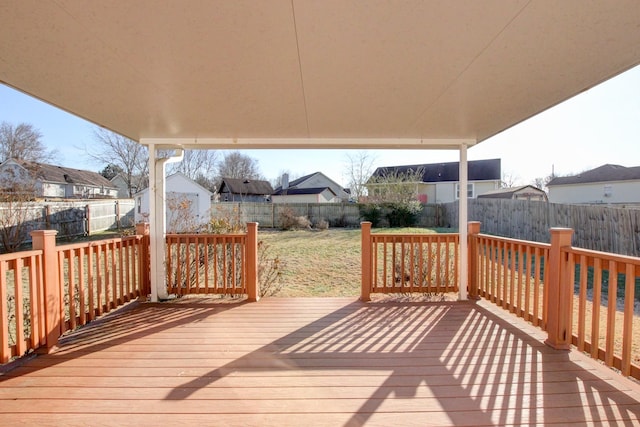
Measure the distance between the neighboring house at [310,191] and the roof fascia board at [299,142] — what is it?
24.2 meters

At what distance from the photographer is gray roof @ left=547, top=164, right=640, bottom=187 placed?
55.0 feet

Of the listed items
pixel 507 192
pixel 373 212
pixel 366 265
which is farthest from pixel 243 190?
pixel 366 265

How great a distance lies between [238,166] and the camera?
32.4 metres

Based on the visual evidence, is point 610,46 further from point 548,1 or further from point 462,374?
point 462,374

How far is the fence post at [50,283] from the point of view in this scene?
262 cm

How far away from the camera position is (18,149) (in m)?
22.0

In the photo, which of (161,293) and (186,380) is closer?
(186,380)

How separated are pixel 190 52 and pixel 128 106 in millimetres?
1373

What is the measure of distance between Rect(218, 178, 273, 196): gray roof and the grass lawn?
16.4 meters

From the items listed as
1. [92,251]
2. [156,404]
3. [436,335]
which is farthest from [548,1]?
[92,251]

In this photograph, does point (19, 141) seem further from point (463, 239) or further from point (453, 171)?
point (453, 171)

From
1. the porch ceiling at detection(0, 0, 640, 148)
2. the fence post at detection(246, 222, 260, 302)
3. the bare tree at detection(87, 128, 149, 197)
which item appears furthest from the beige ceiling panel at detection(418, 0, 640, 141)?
the bare tree at detection(87, 128, 149, 197)

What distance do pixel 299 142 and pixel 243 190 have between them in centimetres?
2385

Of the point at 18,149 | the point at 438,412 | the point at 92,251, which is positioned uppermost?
the point at 18,149
